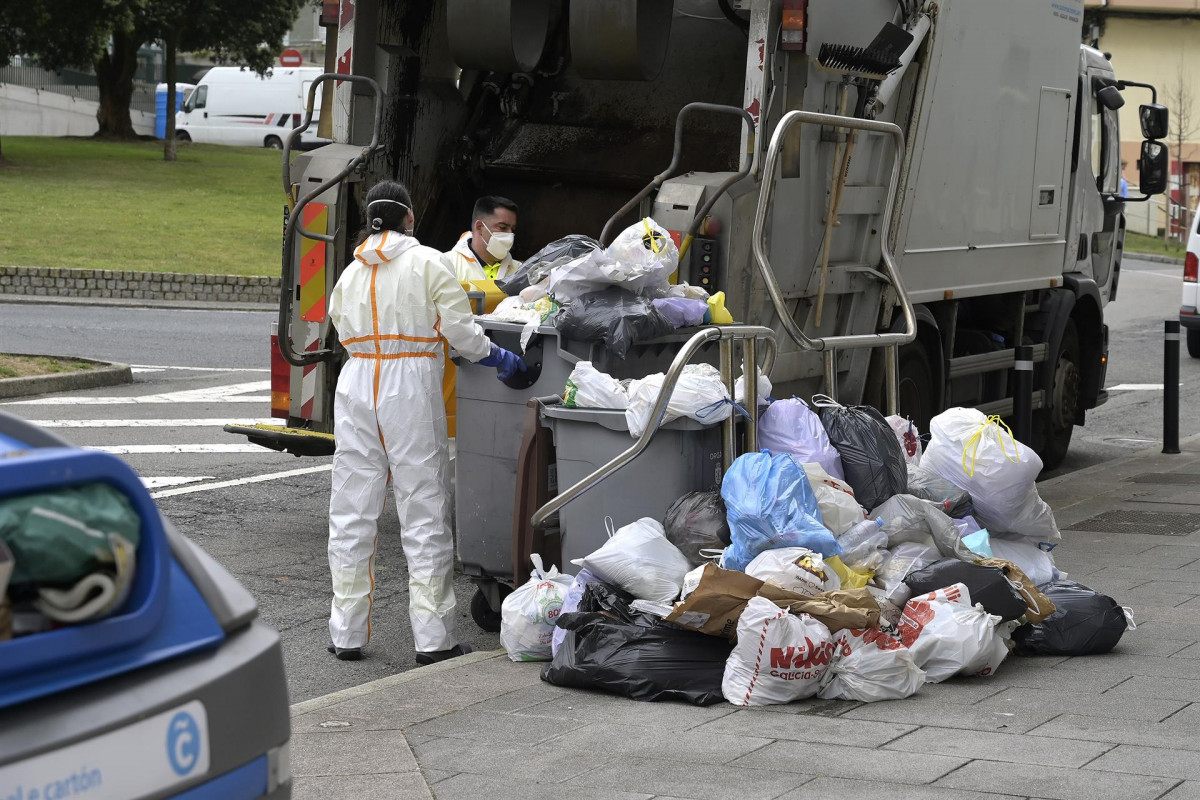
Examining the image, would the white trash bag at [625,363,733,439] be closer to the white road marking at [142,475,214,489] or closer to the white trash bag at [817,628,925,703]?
the white trash bag at [817,628,925,703]

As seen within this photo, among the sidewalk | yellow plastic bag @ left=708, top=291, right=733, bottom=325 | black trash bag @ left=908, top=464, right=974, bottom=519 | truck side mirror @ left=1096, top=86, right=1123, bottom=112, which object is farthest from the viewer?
truck side mirror @ left=1096, top=86, right=1123, bottom=112

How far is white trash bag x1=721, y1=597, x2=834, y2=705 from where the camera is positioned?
4426 mm

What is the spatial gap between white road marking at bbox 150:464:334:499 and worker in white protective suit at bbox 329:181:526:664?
2573 millimetres

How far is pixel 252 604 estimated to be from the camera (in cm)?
267

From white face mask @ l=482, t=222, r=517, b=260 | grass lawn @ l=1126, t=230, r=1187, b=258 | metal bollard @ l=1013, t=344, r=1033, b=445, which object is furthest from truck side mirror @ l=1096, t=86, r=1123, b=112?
grass lawn @ l=1126, t=230, r=1187, b=258

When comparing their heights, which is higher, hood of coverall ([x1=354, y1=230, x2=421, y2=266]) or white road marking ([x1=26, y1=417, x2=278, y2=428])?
hood of coverall ([x1=354, y1=230, x2=421, y2=266])

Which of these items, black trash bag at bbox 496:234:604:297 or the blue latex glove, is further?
black trash bag at bbox 496:234:604:297

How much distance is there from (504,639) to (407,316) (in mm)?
1140

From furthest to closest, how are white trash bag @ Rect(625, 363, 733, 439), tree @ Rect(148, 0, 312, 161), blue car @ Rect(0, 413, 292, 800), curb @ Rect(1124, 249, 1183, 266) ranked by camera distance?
curb @ Rect(1124, 249, 1183, 266)
tree @ Rect(148, 0, 312, 161)
white trash bag @ Rect(625, 363, 733, 439)
blue car @ Rect(0, 413, 292, 800)

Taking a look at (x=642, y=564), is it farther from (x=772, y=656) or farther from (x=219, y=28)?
(x=219, y=28)

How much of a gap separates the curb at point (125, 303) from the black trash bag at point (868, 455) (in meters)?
12.6

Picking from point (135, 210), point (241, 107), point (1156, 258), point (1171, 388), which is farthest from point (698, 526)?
point (241, 107)

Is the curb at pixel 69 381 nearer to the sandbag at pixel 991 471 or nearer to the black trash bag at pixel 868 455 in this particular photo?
the black trash bag at pixel 868 455

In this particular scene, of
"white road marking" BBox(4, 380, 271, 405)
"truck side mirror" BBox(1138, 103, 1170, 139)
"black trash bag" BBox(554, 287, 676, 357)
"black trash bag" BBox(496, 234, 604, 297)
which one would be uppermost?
"truck side mirror" BBox(1138, 103, 1170, 139)
